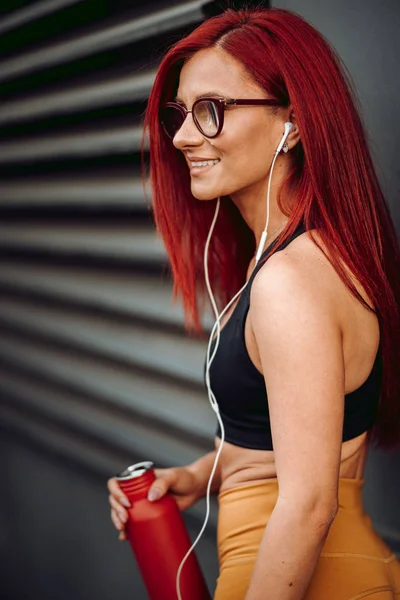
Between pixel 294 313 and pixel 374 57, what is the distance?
987 mm

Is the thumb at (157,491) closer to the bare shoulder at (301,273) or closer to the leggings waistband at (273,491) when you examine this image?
the leggings waistband at (273,491)

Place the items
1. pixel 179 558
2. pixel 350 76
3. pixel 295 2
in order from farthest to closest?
pixel 295 2 → pixel 350 76 → pixel 179 558

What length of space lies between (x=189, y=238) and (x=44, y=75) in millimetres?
1655

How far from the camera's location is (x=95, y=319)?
343cm

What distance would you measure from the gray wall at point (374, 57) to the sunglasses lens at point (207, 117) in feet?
2.00

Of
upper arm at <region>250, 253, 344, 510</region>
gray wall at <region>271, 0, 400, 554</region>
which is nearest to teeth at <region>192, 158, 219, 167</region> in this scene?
upper arm at <region>250, 253, 344, 510</region>

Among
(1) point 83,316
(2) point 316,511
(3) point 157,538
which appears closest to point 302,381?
(2) point 316,511

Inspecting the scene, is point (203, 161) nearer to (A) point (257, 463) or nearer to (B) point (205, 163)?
(B) point (205, 163)

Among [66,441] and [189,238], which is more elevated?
[189,238]

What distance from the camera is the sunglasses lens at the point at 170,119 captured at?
190 centimetres

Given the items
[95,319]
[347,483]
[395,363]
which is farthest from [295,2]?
[95,319]

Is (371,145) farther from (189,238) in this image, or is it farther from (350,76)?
(189,238)

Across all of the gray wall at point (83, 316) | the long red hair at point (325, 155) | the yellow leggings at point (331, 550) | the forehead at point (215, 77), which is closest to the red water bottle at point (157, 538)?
the yellow leggings at point (331, 550)

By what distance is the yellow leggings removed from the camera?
4.99 feet
